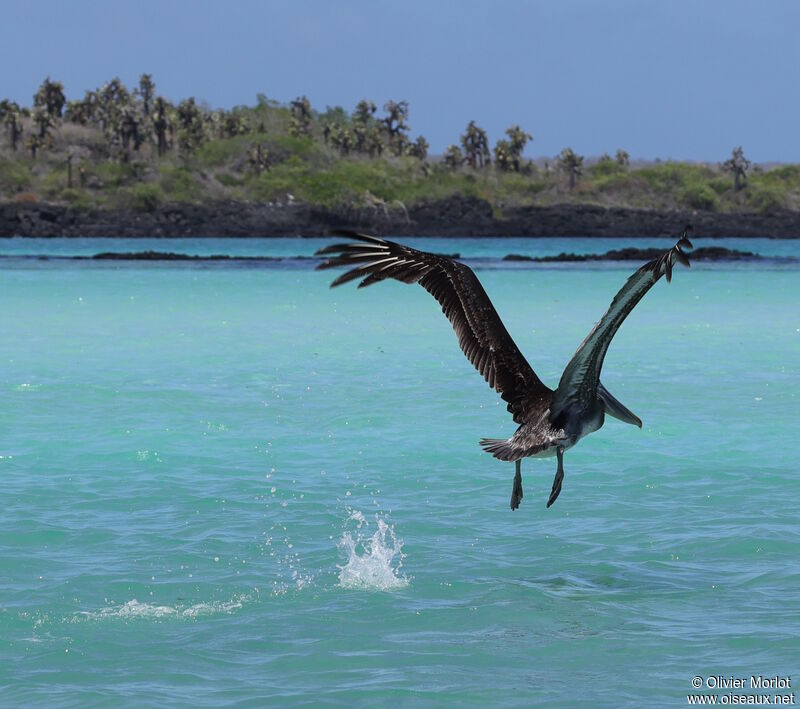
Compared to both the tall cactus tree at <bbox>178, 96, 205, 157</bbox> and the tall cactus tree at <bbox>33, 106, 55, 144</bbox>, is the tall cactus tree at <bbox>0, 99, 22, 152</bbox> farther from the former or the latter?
the tall cactus tree at <bbox>178, 96, 205, 157</bbox>

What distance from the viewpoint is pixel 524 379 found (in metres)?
9.53

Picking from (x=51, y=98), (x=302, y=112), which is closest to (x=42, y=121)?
(x=51, y=98)

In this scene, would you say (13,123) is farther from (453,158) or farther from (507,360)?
(507,360)

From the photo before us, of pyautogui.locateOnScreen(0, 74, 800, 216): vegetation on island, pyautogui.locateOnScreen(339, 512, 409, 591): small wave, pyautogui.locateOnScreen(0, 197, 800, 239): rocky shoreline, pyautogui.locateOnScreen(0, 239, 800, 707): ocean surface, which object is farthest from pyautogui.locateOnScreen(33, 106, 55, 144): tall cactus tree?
pyautogui.locateOnScreen(339, 512, 409, 591): small wave

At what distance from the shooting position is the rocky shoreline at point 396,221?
12375cm

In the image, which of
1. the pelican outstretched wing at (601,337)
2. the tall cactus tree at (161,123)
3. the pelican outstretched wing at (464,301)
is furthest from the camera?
the tall cactus tree at (161,123)

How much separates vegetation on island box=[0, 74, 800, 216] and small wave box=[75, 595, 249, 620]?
123 metres

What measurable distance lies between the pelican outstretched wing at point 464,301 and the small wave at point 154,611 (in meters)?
2.41

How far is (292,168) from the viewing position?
152m

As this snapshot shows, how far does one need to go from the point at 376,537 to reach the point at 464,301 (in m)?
2.80

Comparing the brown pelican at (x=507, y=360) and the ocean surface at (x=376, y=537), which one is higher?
the brown pelican at (x=507, y=360)

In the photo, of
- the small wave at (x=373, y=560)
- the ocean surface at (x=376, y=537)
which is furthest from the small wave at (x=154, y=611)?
the small wave at (x=373, y=560)

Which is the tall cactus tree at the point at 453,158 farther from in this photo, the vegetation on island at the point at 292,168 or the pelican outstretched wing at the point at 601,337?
the pelican outstretched wing at the point at 601,337

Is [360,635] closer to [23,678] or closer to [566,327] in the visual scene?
[23,678]
